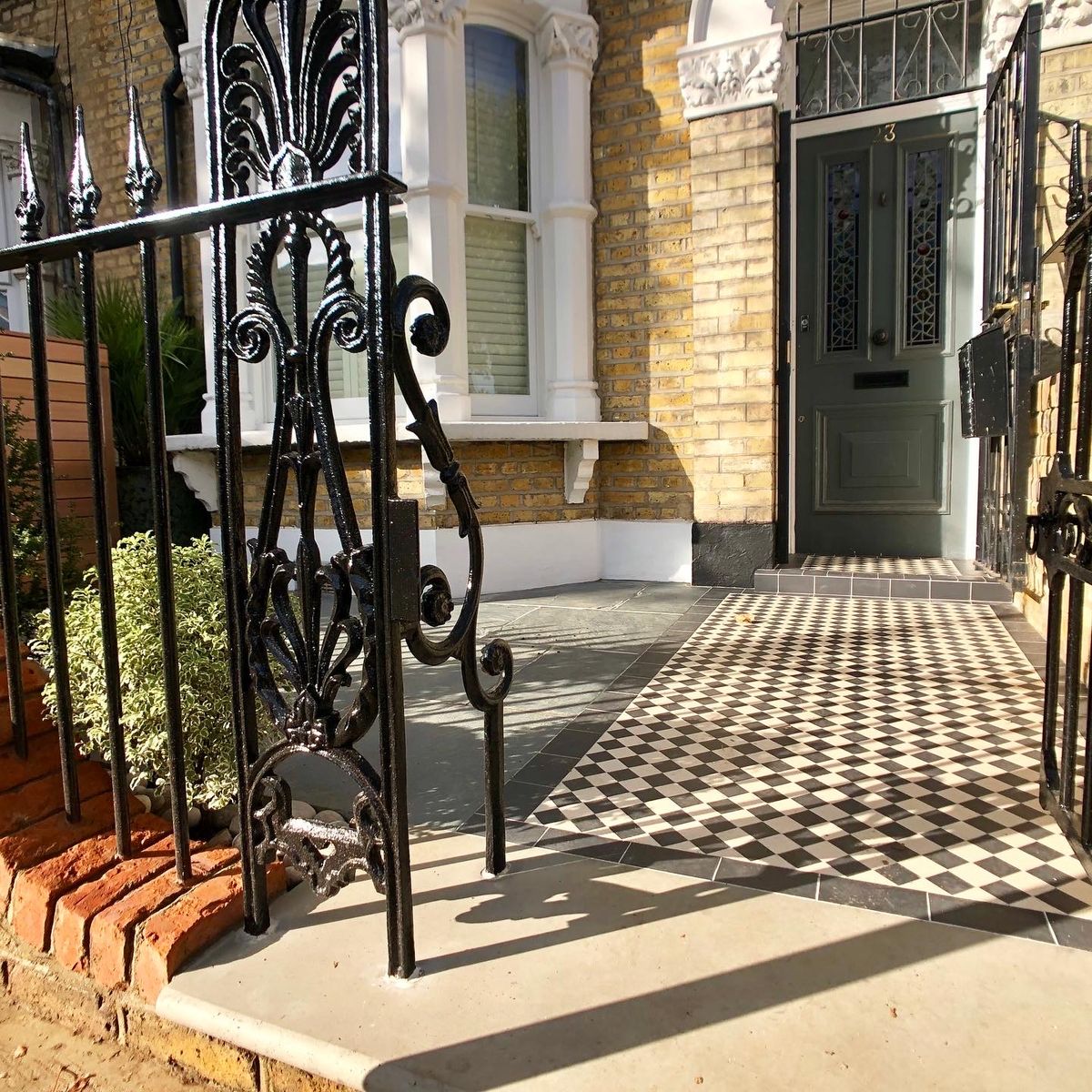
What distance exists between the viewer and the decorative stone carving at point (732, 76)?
5.10 metres

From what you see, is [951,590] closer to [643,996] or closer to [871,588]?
[871,588]

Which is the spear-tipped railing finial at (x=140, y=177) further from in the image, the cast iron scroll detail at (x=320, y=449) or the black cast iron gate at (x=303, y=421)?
the cast iron scroll detail at (x=320, y=449)

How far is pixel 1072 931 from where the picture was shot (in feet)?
5.32

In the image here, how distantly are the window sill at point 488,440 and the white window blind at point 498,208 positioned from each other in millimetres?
559

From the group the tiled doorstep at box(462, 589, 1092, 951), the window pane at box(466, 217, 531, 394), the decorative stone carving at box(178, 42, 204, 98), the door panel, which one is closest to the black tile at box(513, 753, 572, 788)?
the tiled doorstep at box(462, 589, 1092, 951)

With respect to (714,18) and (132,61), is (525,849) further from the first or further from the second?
(132,61)

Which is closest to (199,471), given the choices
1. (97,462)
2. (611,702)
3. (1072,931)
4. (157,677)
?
(611,702)

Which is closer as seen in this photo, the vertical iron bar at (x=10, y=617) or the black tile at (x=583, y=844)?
the vertical iron bar at (x=10, y=617)

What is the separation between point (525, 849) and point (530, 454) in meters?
3.80

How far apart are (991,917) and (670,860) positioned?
650mm

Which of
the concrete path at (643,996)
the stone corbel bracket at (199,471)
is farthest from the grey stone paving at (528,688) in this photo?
the stone corbel bracket at (199,471)

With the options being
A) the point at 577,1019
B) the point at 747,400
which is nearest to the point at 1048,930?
the point at 577,1019

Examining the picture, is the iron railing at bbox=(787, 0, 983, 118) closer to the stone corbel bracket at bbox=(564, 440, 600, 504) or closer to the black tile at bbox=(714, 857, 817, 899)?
the stone corbel bracket at bbox=(564, 440, 600, 504)

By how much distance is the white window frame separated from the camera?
5492mm
